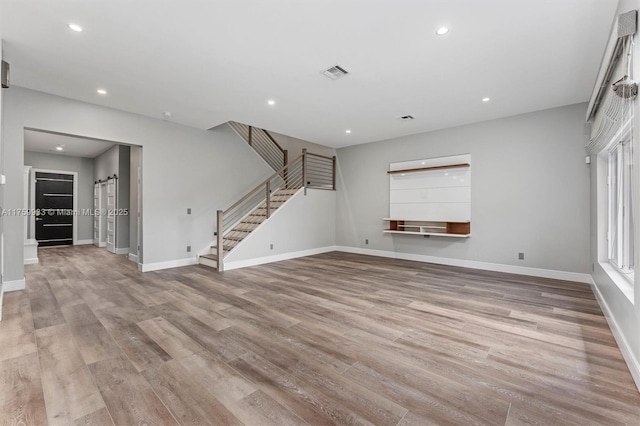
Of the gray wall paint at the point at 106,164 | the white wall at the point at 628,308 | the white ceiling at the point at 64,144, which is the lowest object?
the white wall at the point at 628,308

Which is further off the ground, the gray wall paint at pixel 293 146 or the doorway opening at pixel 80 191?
the gray wall paint at pixel 293 146

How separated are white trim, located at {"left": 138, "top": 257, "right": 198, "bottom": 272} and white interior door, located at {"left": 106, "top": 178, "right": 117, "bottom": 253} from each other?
3.15 meters

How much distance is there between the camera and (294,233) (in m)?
7.00

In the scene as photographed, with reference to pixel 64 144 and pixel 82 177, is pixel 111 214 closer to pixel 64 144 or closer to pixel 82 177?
pixel 64 144

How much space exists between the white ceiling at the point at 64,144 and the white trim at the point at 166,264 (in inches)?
131

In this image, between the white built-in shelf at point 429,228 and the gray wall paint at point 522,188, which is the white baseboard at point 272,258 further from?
the gray wall paint at point 522,188

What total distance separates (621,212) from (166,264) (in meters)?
6.69

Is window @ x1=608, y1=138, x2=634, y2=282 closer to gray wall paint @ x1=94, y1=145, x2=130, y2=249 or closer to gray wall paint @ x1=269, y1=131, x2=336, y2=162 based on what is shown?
gray wall paint @ x1=269, y1=131, x2=336, y2=162

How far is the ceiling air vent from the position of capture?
136 inches

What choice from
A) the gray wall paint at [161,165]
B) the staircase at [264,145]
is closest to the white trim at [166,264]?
the gray wall paint at [161,165]

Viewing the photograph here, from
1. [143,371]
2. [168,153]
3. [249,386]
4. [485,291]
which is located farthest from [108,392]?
[168,153]

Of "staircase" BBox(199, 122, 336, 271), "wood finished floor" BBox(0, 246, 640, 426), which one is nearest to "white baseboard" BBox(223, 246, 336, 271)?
"staircase" BBox(199, 122, 336, 271)

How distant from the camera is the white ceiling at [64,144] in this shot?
23.0 ft

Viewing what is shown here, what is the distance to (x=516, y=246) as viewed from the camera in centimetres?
517
